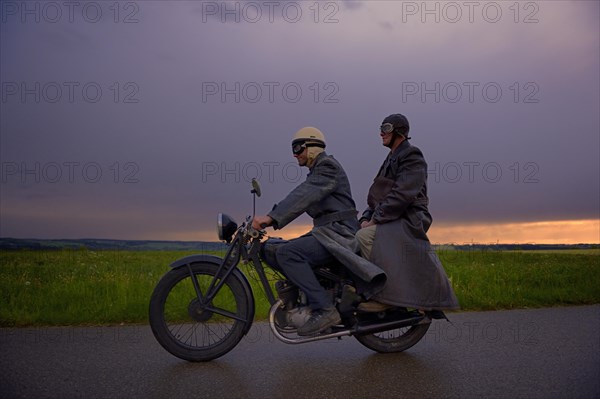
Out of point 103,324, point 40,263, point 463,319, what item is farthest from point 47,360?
point 40,263

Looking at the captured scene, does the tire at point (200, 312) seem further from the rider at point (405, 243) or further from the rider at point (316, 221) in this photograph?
the rider at point (405, 243)

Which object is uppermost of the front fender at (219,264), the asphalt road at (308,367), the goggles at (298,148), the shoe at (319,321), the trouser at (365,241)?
the goggles at (298,148)

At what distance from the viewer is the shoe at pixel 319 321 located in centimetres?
535

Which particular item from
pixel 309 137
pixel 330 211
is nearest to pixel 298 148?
pixel 309 137

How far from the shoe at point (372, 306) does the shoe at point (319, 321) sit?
0.99 feet

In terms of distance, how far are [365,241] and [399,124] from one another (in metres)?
1.31

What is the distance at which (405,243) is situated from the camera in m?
5.70

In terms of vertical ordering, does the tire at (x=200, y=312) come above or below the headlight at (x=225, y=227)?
below

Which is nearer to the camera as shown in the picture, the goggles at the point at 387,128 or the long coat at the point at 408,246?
the long coat at the point at 408,246

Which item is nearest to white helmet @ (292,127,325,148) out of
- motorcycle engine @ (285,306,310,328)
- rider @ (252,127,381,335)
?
rider @ (252,127,381,335)

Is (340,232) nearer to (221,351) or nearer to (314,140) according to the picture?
(314,140)

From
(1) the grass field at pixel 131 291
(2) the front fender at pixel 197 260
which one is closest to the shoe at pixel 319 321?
(2) the front fender at pixel 197 260

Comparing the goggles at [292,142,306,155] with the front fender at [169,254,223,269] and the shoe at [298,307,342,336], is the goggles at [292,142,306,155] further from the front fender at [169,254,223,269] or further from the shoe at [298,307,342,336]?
the shoe at [298,307,342,336]

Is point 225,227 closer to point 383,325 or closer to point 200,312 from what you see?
point 200,312
